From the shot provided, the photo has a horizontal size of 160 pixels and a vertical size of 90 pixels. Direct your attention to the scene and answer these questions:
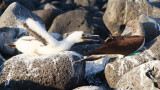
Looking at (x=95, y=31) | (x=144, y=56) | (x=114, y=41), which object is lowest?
(x=95, y=31)

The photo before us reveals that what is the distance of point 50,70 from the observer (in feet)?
8.72

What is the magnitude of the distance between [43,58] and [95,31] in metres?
2.86

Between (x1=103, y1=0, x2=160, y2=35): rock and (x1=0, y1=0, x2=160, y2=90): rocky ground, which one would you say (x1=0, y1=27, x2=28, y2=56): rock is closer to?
(x1=0, y1=0, x2=160, y2=90): rocky ground

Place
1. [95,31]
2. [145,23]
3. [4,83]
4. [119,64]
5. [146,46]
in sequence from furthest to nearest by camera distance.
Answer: [95,31]
[145,23]
[146,46]
[119,64]
[4,83]

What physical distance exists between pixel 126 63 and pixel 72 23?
2.95m

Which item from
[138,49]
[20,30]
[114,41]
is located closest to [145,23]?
[138,49]

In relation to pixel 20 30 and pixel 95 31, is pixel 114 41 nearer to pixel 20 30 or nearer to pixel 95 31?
pixel 20 30

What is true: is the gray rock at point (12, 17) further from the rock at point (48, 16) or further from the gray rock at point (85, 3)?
the gray rock at point (85, 3)

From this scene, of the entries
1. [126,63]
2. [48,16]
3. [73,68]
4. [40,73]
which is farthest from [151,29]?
[48,16]

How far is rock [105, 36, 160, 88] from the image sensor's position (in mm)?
2887

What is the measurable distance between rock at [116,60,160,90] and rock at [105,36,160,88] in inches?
16.1

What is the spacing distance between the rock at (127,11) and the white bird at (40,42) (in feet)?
8.86

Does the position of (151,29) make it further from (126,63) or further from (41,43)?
(41,43)

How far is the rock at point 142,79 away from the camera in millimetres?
2285
